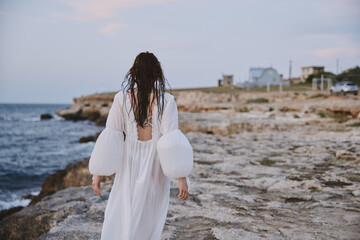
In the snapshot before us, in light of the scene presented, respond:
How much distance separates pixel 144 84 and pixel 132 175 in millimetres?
799

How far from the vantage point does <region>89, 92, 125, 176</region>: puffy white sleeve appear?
271cm

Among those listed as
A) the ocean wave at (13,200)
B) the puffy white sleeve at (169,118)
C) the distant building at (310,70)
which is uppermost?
the distant building at (310,70)

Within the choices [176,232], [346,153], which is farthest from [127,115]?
[346,153]

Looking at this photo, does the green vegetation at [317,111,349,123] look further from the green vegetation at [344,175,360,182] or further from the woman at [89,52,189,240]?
the woman at [89,52,189,240]

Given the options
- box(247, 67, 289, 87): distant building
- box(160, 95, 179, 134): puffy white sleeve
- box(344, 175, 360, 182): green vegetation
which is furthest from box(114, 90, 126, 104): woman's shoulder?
box(247, 67, 289, 87): distant building

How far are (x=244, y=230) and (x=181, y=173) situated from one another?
135cm

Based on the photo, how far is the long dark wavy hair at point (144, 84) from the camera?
272 centimetres

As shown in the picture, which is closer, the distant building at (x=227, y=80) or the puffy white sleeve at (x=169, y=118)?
the puffy white sleeve at (x=169, y=118)

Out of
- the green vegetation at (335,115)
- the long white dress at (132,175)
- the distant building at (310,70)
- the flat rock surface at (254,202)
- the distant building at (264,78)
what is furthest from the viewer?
the distant building at (310,70)

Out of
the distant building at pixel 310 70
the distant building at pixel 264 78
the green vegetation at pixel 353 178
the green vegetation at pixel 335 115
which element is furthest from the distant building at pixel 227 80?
the green vegetation at pixel 353 178

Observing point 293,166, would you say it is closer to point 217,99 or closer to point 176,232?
point 176,232

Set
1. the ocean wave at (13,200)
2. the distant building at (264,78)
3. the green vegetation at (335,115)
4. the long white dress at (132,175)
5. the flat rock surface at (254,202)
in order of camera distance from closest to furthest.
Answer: the long white dress at (132,175), the flat rock surface at (254,202), the ocean wave at (13,200), the green vegetation at (335,115), the distant building at (264,78)

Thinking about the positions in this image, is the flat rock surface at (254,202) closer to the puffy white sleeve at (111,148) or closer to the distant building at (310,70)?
the puffy white sleeve at (111,148)

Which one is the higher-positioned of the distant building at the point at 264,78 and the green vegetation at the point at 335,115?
the distant building at the point at 264,78
